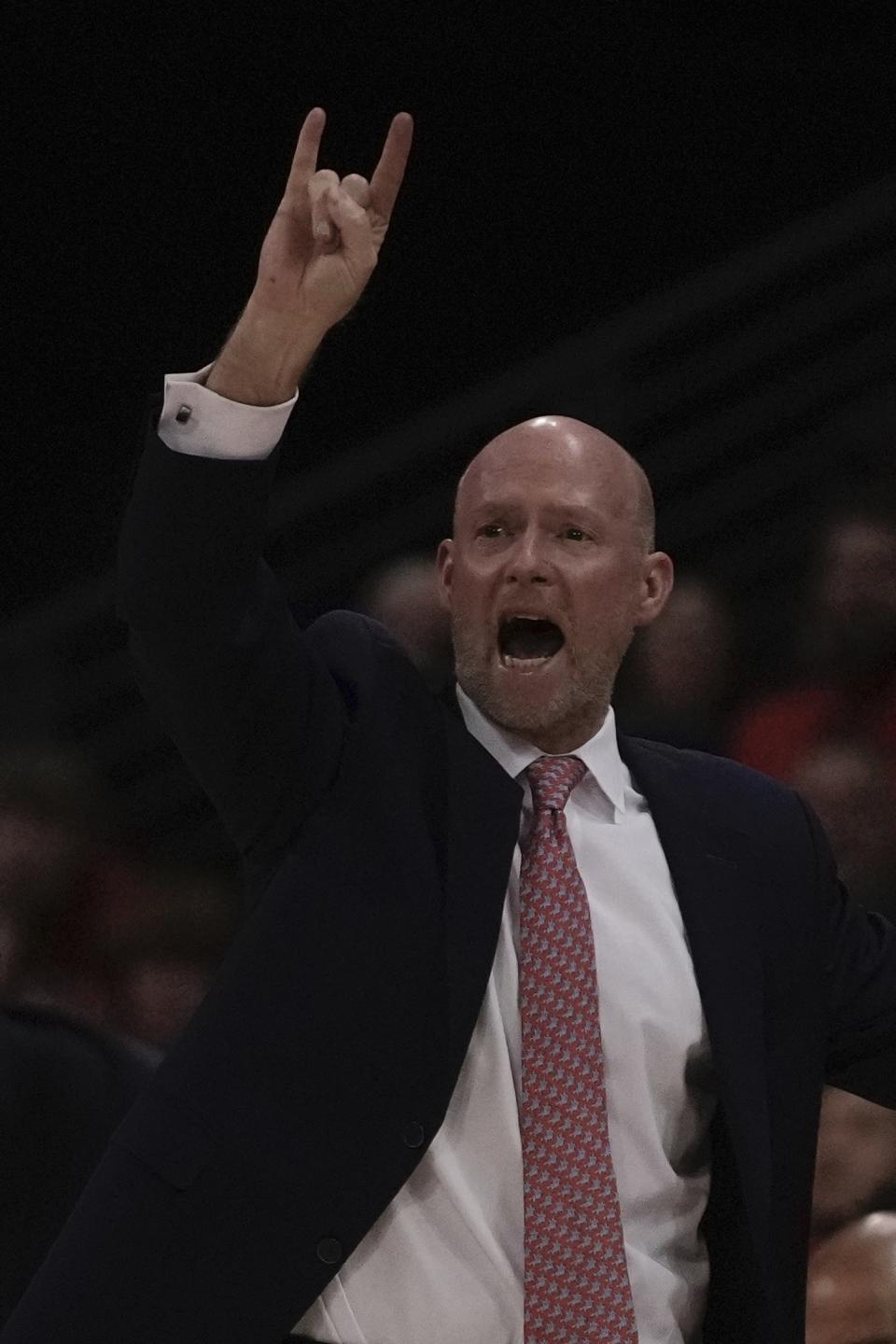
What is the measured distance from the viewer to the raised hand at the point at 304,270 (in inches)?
43.6

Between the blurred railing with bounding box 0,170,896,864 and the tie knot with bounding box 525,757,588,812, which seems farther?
the blurred railing with bounding box 0,170,896,864

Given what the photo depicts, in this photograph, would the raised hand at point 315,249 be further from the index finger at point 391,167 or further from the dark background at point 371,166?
the dark background at point 371,166

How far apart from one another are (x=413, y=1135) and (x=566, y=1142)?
107 mm

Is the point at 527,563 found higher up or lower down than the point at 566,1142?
higher up

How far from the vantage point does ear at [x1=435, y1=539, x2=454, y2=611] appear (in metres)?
1.47

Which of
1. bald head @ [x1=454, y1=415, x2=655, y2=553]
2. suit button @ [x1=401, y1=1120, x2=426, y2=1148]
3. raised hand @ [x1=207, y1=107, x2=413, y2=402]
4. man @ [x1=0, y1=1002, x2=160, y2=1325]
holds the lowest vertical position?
suit button @ [x1=401, y1=1120, x2=426, y2=1148]

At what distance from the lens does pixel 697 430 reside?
2223 millimetres

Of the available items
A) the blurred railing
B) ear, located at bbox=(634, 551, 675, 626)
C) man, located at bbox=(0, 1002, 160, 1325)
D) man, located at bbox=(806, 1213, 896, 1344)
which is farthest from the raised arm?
man, located at bbox=(806, 1213, 896, 1344)

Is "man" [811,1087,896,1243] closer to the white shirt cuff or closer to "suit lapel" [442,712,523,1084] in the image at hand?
"suit lapel" [442,712,523,1084]

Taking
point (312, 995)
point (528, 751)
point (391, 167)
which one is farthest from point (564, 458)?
point (312, 995)

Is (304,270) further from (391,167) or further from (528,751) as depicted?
(528,751)

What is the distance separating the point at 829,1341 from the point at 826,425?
40.8 inches

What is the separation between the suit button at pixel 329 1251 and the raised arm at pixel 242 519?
0.29 meters

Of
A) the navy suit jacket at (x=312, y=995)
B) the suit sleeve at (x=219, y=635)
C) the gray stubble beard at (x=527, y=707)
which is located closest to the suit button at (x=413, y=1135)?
the navy suit jacket at (x=312, y=995)
